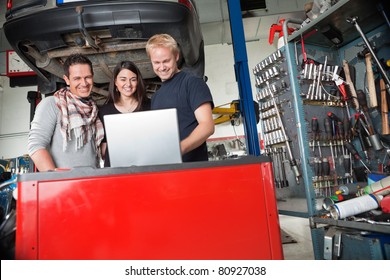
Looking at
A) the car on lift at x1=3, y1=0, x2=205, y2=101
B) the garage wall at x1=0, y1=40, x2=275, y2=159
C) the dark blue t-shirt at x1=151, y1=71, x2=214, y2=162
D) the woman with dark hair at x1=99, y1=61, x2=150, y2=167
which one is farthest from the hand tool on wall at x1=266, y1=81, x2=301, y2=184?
the garage wall at x1=0, y1=40, x2=275, y2=159

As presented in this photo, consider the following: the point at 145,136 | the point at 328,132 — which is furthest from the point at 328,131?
the point at 145,136

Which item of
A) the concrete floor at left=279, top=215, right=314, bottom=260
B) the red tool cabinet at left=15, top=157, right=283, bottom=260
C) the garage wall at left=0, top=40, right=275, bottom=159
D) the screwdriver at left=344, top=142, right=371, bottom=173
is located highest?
the garage wall at left=0, top=40, right=275, bottom=159

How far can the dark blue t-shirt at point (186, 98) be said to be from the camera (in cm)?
136

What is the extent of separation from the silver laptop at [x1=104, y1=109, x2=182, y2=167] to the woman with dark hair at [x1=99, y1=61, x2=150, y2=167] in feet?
2.34

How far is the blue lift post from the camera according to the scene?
2.35 m

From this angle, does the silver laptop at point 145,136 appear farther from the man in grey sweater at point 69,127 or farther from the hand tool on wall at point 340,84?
the hand tool on wall at point 340,84

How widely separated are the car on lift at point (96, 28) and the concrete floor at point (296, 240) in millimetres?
1954

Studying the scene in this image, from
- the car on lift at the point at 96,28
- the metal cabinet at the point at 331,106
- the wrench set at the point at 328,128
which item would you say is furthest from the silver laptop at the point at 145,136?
Answer: the wrench set at the point at 328,128

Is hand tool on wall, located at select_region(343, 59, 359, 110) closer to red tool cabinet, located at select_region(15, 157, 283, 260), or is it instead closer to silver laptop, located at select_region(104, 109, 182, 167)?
red tool cabinet, located at select_region(15, 157, 283, 260)

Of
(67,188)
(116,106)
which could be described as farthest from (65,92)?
(67,188)

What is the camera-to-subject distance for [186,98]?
4.73 ft

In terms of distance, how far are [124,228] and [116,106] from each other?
1043mm

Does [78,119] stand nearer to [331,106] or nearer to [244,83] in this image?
[244,83]

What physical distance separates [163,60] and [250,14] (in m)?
4.81
